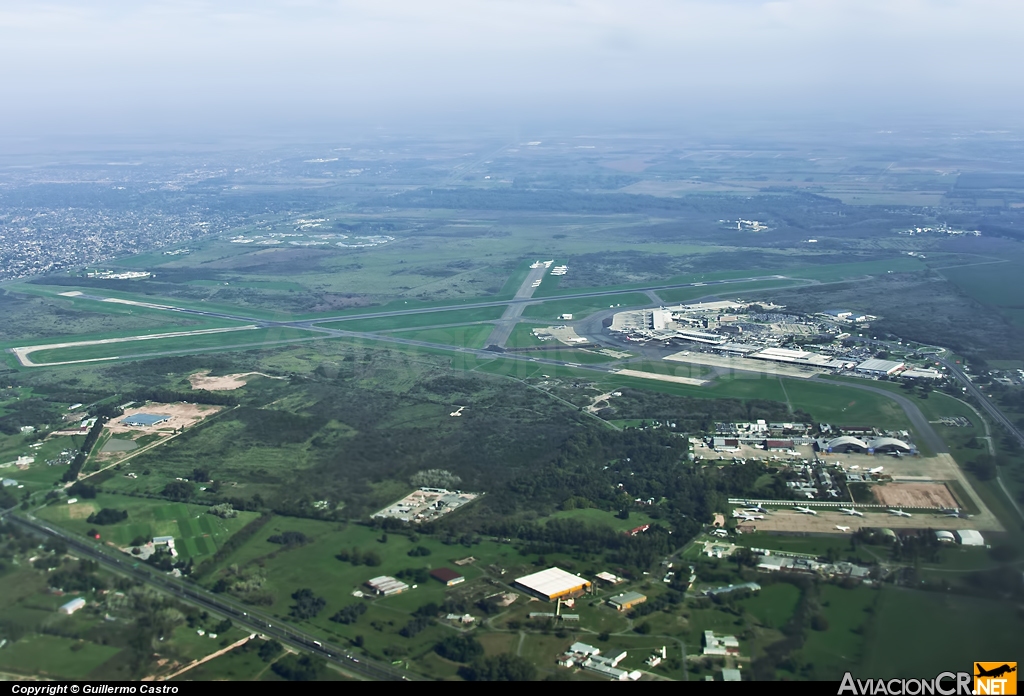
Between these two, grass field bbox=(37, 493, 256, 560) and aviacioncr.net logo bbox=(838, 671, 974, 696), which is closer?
aviacioncr.net logo bbox=(838, 671, 974, 696)

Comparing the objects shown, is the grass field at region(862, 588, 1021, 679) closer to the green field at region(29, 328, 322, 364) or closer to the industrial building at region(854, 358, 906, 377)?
the industrial building at region(854, 358, 906, 377)

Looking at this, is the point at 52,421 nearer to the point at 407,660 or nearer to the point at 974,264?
the point at 407,660

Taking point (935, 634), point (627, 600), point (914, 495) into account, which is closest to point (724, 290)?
point (914, 495)

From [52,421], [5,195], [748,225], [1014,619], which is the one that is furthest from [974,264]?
[5,195]

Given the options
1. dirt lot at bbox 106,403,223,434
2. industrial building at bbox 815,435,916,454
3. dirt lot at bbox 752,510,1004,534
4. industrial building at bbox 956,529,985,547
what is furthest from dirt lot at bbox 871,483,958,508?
dirt lot at bbox 106,403,223,434

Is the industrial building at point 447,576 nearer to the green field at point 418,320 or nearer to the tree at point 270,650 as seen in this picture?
the tree at point 270,650

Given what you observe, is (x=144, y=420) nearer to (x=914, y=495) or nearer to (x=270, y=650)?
(x=270, y=650)

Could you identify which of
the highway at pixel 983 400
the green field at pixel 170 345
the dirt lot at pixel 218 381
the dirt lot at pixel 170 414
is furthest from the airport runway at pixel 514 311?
the highway at pixel 983 400
